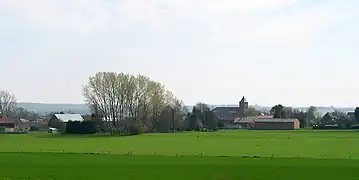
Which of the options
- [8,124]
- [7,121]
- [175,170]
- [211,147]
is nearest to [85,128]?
[8,124]

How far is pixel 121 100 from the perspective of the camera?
4884 inches

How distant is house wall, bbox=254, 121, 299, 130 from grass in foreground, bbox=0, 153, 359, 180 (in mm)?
113103

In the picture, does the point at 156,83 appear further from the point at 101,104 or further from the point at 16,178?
the point at 16,178

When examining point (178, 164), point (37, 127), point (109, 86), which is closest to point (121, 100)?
point (109, 86)

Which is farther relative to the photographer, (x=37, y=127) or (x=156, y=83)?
(x=37, y=127)

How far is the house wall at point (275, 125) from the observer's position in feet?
505

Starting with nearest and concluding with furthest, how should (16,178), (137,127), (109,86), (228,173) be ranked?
(16,178)
(228,173)
(137,127)
(109,86)

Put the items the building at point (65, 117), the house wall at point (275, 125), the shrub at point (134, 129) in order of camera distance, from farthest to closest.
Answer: the building at point (65, 117)
the house wall at point (275, 125)
the shrub at point (134, 129)

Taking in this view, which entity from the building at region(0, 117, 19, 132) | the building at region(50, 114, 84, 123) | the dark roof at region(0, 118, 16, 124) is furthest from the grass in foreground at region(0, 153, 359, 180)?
the building at region(50, 114, 84, 123)

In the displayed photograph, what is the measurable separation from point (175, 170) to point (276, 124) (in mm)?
126215

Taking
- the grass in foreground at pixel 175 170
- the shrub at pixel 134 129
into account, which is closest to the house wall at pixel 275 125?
the shrub at pixel 134 129

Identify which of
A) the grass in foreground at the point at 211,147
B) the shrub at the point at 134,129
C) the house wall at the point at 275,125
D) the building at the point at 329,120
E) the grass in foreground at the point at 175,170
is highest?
the building at the point at 329,120

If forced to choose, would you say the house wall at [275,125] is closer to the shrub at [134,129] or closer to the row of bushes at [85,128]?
the shrub at [134,129]

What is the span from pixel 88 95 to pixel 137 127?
13.9 metres
